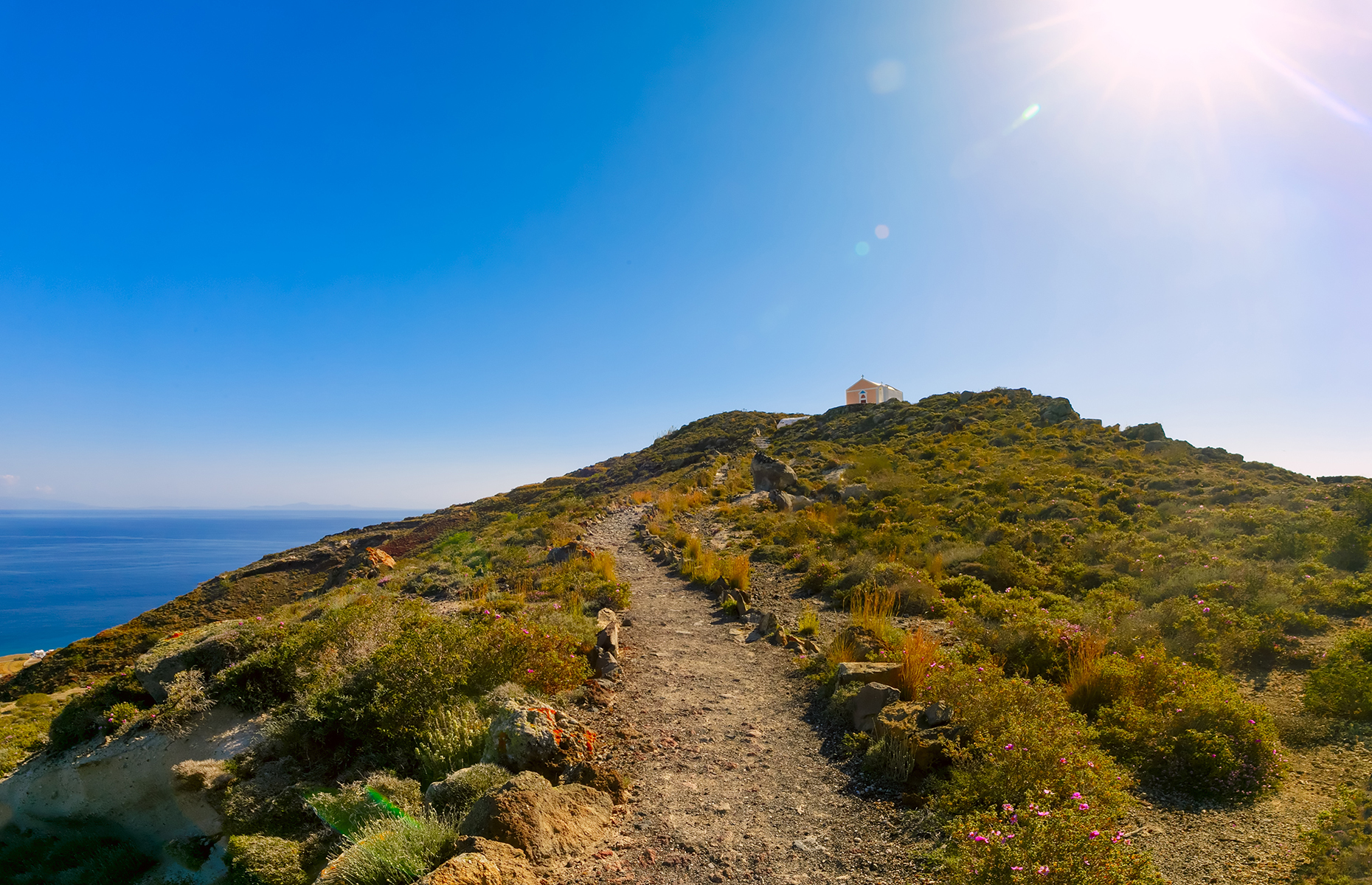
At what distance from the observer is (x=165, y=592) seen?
3376 inches

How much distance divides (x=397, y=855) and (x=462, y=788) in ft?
2.79

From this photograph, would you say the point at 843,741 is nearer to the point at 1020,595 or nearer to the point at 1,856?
the point at 1020,595

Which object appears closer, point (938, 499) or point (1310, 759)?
point (1310, 759)

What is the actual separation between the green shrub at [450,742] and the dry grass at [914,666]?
186 inches

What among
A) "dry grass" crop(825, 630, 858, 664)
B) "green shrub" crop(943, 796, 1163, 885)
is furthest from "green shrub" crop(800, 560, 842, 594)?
"green shrub" crop(943, 796, 1163, 885)

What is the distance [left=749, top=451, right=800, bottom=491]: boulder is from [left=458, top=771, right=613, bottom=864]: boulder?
20015 mm

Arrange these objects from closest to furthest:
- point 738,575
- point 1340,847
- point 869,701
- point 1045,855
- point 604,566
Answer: point 1045,855, point 1340,847, point 869,701, point 738,575, point 604,566

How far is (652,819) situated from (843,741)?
2368mm

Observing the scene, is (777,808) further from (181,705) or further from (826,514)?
(826,514)

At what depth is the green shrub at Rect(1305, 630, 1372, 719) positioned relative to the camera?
5.22m

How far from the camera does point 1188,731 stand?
4738 millimetres

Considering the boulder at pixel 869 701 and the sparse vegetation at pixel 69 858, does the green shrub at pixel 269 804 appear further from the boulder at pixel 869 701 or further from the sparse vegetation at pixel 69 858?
the boulder at pixel 869 701

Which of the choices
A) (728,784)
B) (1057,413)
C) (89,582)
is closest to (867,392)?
(1057,413)

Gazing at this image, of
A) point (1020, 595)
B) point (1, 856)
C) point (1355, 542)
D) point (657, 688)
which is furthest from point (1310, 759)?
point (1, 856)
